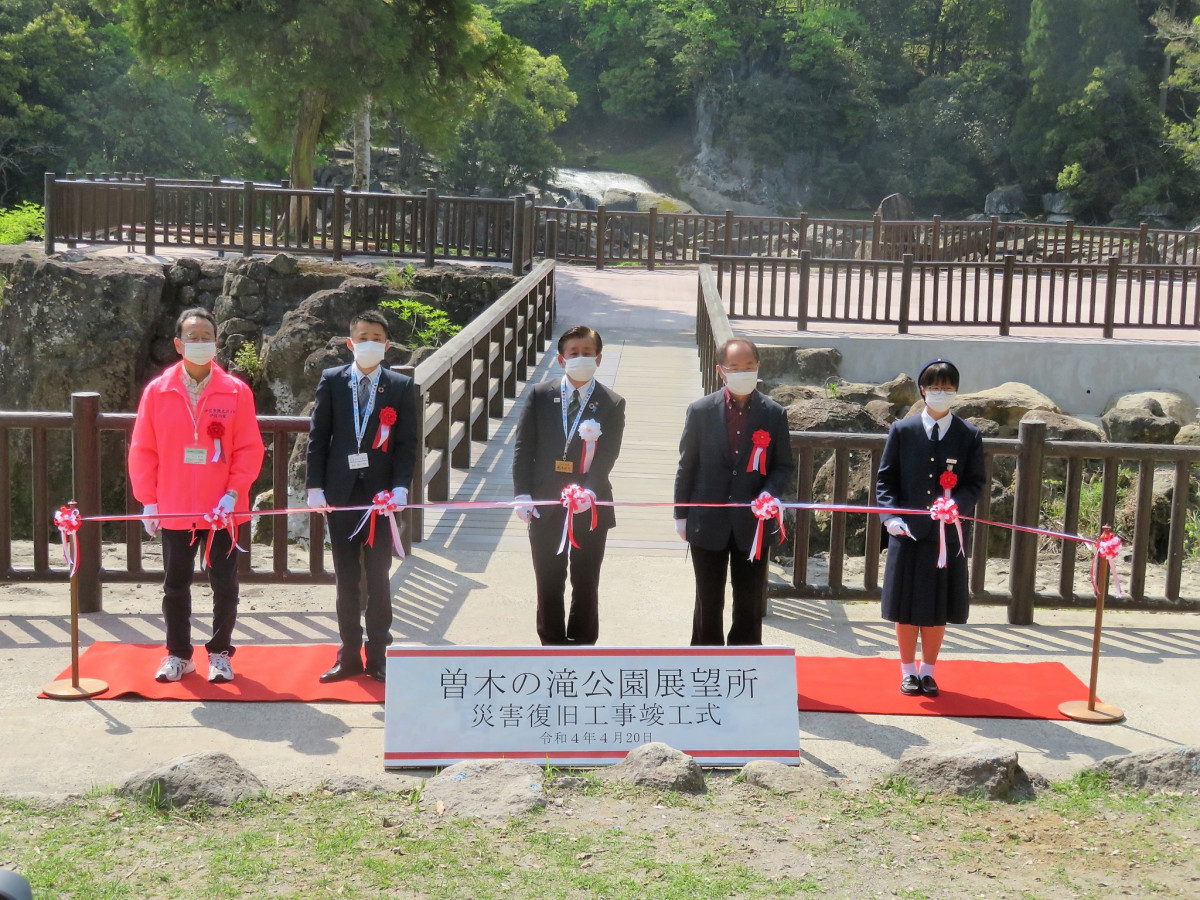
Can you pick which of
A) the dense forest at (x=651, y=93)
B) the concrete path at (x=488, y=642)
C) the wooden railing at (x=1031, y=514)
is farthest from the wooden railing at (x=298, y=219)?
the wooden railing at (x=1031, y=514)

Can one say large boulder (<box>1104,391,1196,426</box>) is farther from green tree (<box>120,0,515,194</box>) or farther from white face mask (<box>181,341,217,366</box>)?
green tree (<box>120,0,515,194</box>)

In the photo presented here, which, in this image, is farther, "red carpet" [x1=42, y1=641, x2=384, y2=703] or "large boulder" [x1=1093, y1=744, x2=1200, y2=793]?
"red carpet" [x1=42, y1=641, x2=384, y2=703]

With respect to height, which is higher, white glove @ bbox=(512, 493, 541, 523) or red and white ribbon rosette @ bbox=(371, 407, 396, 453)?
red and white ribbon rosette @ bbox=(371, 407, 396, 453)

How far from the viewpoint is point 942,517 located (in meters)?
5.30

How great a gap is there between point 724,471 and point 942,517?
0.93 metres

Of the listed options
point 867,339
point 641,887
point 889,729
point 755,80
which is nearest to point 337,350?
point 867,339

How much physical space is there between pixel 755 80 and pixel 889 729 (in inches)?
2073

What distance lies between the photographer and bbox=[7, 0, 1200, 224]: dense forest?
2325 cm

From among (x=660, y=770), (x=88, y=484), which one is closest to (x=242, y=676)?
(x=88, y=484)

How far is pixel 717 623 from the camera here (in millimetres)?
5402

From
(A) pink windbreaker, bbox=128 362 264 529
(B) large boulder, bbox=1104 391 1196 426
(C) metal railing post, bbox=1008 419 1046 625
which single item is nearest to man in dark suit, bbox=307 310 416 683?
(A) pink windbreaker, bbox=128 362 264 529

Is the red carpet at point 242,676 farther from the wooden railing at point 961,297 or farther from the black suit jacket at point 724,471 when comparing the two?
the wooden railing at point 961,297

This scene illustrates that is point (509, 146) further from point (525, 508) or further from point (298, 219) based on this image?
point (525, 508)

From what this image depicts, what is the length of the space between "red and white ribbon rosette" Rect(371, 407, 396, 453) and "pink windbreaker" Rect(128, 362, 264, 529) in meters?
0.54
